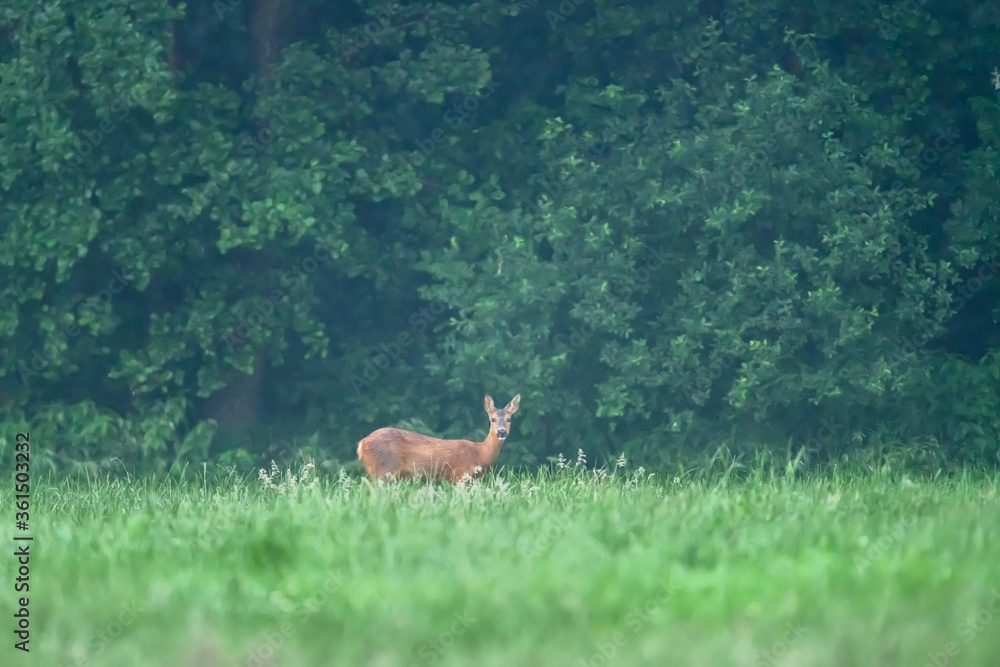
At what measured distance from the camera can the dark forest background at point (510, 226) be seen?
497 inches

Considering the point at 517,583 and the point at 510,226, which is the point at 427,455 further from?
Result: the point at 517,583

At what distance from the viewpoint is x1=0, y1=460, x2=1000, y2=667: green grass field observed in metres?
5.24

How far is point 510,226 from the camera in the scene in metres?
13.3

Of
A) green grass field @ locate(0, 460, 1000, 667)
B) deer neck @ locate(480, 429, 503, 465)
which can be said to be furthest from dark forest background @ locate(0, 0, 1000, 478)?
green grass field @ locate(0, 460, 1000, 667)

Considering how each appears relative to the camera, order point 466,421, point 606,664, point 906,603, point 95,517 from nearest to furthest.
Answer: point 606,664 < point 906,603 < point 95,517 < point 466,421

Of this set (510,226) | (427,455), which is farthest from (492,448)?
(510,226)

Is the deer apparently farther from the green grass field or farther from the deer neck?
the green grass field

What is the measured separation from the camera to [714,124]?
13312mm

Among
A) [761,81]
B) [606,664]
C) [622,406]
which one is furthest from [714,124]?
[606,664]

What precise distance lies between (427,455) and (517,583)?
543cm

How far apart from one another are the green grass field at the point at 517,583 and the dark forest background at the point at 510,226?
449 cm

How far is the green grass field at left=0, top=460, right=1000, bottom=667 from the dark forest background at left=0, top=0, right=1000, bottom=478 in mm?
4493

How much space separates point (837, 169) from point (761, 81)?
5.24ft

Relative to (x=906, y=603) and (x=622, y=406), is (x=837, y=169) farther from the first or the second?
(x=906, y=603)
